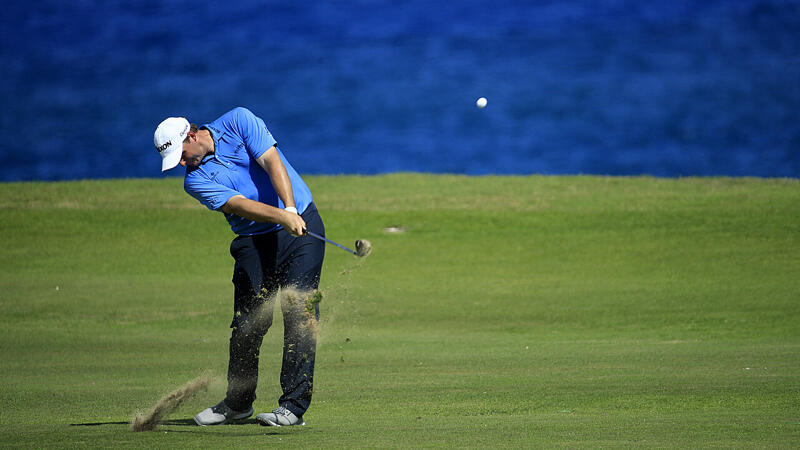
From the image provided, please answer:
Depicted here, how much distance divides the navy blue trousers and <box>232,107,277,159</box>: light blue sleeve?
0.51 m

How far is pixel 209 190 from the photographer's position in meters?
6.21

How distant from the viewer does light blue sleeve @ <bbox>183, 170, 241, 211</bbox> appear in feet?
20.3

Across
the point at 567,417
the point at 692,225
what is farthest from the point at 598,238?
the point at 567,417

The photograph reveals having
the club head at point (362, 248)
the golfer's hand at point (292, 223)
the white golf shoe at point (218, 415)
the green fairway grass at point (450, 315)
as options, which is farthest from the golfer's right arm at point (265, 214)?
the white golf shoe at point (218, 415)

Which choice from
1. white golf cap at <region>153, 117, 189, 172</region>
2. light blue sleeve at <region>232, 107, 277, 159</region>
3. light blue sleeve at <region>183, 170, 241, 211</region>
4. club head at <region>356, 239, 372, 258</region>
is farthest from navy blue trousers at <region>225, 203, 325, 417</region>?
white golf cap at <region>153, 117, 189, 172</region>

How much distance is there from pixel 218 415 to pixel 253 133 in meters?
1.80

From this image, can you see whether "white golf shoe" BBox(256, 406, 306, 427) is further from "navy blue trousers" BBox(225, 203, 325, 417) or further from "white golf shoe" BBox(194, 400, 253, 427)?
"white golf shoe" BBox(194, 400, 253, 427)

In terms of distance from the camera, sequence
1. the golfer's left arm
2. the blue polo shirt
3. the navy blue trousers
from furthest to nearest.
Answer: the navy blue trousers < the blue polo shirt < the golfer's left arm

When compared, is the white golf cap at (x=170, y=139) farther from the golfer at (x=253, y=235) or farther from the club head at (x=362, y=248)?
the club head at (x=362, y=248)

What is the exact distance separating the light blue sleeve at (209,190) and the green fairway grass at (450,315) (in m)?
1.11

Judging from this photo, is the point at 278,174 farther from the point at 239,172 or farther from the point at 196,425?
the point at 196,425

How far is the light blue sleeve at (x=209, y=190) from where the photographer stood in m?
6.18

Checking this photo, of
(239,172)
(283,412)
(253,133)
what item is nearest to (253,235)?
(239,172)

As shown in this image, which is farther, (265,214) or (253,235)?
(253,235)
